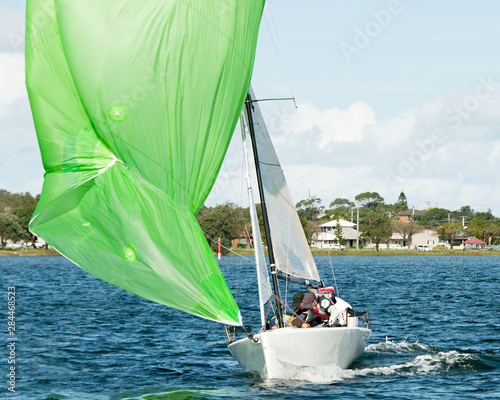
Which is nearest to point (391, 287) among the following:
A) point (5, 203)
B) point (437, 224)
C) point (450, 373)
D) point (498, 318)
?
point (498, 318)

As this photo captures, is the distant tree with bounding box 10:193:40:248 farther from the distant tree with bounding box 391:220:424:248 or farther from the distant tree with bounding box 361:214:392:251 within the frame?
the distant tree with bounding box 391:220:424:248

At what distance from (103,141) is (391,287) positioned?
3340 centimetres

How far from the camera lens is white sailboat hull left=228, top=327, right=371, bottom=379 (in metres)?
13.6

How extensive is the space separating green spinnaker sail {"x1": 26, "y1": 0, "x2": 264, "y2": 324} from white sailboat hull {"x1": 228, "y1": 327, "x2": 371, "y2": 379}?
171 cm

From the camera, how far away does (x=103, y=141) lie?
39.8 ft

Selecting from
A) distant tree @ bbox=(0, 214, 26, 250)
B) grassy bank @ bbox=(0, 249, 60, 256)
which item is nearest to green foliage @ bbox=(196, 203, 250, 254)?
distant tree @ bbox=(0, 214, 26, 250)

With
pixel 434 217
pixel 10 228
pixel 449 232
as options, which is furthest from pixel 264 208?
pixel 434 217

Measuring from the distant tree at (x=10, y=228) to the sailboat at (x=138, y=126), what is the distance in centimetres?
9521

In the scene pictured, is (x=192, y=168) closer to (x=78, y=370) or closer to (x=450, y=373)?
(x=78, y=370)

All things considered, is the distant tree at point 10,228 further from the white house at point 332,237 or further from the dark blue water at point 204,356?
the dark blue water at point 204,356

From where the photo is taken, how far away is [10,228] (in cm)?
10294

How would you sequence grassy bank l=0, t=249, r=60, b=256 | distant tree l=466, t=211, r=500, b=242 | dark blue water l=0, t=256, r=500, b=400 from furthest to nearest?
distant tree l=466, t=211, r=500, b=242 < grassy bank l=0, t=249, r=60, b=256 < dark blue water l=0, t=256, r=500, b=400

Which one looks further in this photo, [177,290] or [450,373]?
[450,373]

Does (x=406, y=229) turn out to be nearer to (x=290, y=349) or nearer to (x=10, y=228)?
(x=10, y=228)
